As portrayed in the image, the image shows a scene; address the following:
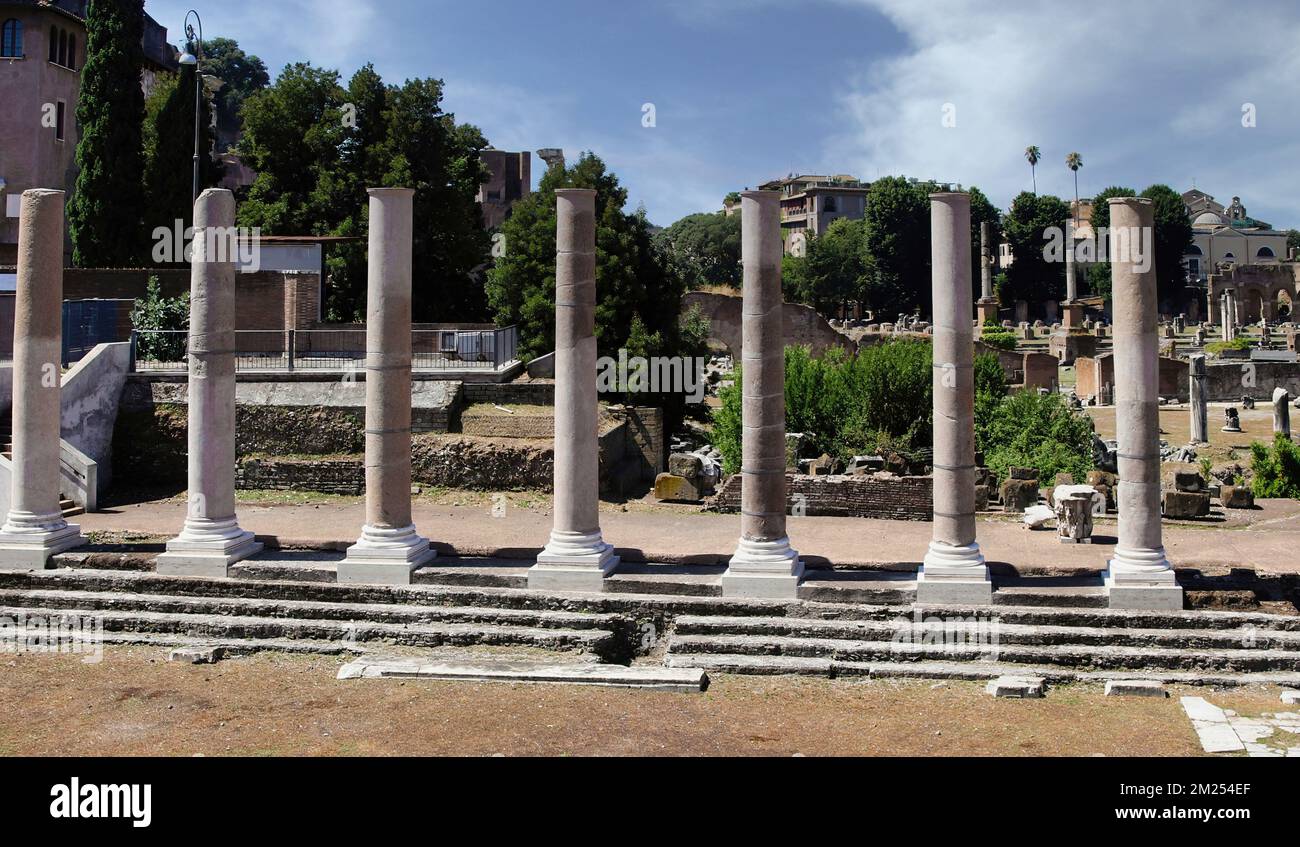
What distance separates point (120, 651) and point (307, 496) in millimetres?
7678

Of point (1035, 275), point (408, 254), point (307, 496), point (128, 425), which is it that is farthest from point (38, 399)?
point (1035, 275)

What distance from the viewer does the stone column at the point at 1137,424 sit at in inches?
471

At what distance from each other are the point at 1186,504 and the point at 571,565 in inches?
396

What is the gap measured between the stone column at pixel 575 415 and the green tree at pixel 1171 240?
244 ft

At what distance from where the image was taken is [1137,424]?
12.2 meters

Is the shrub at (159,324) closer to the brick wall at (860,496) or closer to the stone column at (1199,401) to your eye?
the brick wall at (860,496)

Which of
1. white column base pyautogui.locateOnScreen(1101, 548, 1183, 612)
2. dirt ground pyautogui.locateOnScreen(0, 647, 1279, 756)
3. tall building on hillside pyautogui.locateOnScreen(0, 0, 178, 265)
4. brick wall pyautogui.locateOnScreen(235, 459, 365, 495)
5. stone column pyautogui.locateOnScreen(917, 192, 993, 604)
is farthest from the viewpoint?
tall building on hillside pyautogui.locateOnScreen(0, 0, 178, 265)

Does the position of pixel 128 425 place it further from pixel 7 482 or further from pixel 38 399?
pixel 38 399

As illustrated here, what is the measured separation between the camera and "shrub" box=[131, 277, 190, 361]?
81.6ft

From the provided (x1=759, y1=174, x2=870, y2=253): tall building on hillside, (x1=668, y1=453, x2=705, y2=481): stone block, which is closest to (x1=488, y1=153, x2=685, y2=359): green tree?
A: (x1=668, y1=453, x2=705, y2=481): stone block

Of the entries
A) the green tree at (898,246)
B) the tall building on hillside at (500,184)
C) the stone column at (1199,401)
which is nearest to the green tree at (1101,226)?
the green tree at (898,246)

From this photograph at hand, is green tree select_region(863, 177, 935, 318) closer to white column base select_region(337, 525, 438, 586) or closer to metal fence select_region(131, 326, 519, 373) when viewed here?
metal fence select_region(131, 326, 519, 373)

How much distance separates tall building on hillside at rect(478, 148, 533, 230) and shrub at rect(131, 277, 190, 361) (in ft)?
146
